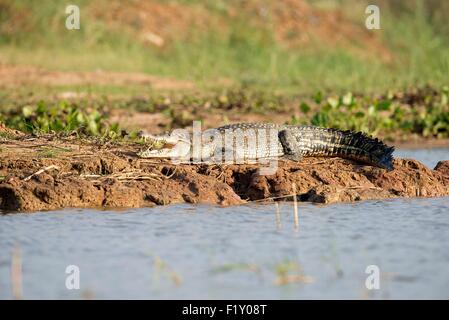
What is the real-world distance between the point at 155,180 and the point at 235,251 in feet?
5.75

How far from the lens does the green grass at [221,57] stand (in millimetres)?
14961

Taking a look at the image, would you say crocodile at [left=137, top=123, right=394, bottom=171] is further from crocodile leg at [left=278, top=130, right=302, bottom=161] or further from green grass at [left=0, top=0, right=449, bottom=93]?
green grass at [left=0, top=0, right=449, bottom=93]

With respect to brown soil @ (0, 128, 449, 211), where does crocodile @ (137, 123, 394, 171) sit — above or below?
above

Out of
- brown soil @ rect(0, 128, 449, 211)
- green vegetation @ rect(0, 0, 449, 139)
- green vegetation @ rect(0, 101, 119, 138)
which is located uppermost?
green vegetation @ rect(0, 0, 449, 139)

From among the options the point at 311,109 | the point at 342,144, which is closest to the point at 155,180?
the point at 342,144

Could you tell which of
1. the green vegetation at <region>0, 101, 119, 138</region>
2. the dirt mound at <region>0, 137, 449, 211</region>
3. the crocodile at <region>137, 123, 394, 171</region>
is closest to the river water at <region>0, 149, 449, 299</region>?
the dirt mound at <region>0, 137, 449, 211</region>

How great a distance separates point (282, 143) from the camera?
844 centimetres

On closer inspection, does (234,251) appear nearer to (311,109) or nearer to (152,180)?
(152,180)

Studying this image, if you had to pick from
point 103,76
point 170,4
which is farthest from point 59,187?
point 170,4

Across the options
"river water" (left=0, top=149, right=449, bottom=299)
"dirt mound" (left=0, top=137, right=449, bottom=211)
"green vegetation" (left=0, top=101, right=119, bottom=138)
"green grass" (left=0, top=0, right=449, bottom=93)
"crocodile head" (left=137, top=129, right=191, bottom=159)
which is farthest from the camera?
"green grass" (left=0, top=0, right=449, bottom=93)

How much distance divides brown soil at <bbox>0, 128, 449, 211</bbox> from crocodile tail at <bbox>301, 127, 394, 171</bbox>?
25 cm

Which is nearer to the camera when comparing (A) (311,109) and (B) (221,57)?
(A) (311,109)

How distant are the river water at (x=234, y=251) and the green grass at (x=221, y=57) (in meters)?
7.65

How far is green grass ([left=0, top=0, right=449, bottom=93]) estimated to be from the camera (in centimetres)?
1496
